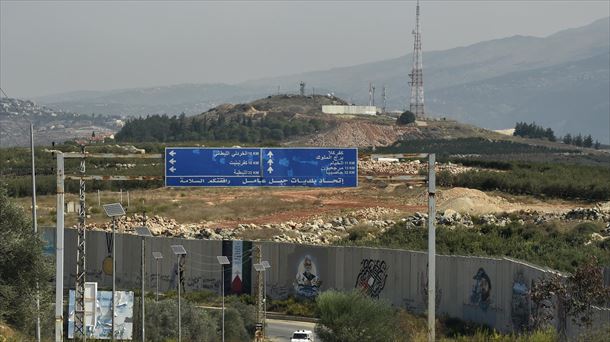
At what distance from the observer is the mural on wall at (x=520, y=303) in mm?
33438

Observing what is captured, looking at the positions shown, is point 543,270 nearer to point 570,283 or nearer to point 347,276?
point 570,283

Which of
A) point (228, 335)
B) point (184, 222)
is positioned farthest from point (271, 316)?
point (184, 222)

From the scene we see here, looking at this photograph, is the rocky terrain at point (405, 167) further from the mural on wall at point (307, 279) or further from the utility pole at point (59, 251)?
the utility pole at point (59, 251)

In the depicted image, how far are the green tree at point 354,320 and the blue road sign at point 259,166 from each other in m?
3.13

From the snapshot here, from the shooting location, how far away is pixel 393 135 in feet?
501

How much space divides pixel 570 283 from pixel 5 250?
13512 mm

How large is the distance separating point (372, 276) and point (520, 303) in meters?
10.9

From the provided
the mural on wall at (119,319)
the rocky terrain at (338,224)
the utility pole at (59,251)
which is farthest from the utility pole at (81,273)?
the rocky terrain at (338,224)

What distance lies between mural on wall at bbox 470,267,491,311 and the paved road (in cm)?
529

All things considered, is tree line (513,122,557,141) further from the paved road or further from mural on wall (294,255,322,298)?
the paved road

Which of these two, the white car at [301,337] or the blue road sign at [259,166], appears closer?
the blue road sign at [259,166]

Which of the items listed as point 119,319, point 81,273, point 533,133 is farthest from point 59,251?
point 533,133

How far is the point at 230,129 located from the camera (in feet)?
490

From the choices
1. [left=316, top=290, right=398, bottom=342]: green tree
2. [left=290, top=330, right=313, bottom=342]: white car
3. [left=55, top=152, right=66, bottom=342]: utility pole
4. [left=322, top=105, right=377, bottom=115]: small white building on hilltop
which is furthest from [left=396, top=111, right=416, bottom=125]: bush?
[left=55, top=152, right=66, bottom=342]: utility pole
